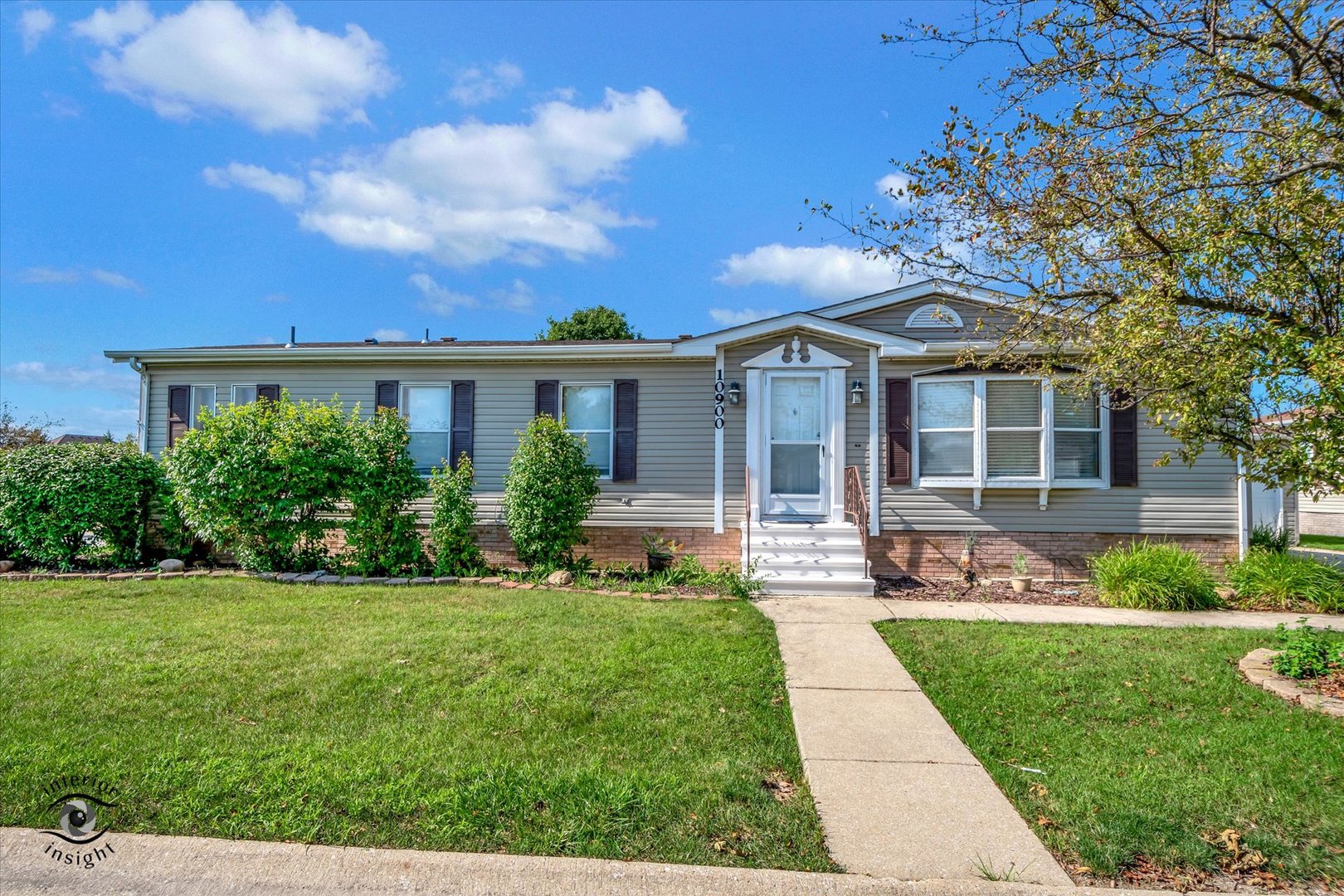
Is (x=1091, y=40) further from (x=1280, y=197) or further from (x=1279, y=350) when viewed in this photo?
(x=1279, y=350)

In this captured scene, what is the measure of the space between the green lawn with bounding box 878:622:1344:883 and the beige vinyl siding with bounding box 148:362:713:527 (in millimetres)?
4531

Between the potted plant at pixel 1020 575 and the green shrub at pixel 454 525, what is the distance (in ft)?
22.8

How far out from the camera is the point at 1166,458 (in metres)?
5.27

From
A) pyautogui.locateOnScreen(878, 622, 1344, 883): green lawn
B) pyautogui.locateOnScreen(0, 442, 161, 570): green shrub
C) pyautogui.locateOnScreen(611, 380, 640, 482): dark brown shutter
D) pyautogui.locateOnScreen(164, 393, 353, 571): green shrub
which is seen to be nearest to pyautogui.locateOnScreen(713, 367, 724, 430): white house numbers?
pyautogui.locateOnScreen(611, 380, 640, 482): dark brown shutter

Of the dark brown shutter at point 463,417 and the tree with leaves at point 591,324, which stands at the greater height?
the tree with leaves at point 591,324

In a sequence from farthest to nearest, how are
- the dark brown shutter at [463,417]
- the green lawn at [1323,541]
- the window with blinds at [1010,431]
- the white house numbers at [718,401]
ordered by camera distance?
the green lawn at [1323,541], the dark brown shutter at [463,417], the white house numbers at [718,401], the window with blinds at [1010,431]

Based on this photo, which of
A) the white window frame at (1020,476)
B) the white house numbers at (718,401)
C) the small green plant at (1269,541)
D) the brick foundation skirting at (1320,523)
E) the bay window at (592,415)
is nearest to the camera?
the white window frame at (1020,476)

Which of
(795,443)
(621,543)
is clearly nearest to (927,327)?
(795,443)

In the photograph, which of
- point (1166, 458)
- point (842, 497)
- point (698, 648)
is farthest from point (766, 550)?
point (1166, 458)

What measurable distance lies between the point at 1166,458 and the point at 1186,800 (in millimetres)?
3122

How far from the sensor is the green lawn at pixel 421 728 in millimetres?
2732

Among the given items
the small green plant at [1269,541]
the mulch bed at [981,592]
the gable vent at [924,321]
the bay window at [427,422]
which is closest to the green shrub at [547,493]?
the bay window at [427,422]

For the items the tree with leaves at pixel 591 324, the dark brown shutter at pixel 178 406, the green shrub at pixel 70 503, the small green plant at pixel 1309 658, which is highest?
the tree with leaves at pixel 591 324
